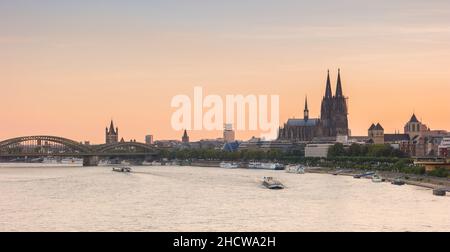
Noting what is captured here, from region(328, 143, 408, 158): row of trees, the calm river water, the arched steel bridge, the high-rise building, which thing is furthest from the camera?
the high-rise building

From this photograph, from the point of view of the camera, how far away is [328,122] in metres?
142

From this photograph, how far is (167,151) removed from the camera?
156 meters

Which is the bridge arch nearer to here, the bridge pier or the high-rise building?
the bridge pier

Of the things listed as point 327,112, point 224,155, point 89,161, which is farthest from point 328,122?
point 89,161

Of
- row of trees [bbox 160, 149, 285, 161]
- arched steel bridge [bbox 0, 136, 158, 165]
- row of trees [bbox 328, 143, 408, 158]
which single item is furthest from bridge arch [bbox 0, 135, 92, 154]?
row of trees [bbox 328, 143, 408, 158]

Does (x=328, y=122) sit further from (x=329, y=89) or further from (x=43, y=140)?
(x=43, y=140)

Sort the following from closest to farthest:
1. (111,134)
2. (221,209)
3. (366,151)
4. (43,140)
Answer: (221,209), (366,151), (43,140), (111,134)

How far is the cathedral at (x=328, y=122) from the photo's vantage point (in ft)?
449

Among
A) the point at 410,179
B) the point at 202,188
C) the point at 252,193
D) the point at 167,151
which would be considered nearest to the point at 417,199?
the point at 252,193

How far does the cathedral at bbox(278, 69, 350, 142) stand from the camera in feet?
449

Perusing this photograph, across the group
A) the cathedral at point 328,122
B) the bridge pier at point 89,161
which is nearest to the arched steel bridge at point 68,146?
the bridge pier at point 89,161

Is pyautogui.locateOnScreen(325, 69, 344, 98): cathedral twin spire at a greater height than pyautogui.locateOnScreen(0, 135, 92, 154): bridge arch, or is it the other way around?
pyautogui.locateOnScreen(325, 69, 344, 98): cathedral twin spire

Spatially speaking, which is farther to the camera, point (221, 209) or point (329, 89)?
point (329, 89)

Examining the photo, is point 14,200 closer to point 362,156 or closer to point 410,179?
point 410,179
